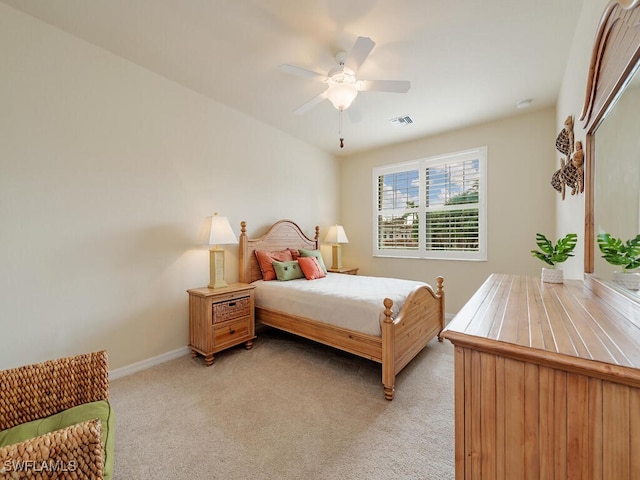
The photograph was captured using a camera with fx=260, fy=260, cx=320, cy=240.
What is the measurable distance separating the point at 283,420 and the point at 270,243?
2.21m

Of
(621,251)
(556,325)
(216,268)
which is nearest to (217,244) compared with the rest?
(216,268)

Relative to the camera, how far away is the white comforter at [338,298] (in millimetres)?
2209

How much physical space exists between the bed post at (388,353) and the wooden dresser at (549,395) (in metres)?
1.06

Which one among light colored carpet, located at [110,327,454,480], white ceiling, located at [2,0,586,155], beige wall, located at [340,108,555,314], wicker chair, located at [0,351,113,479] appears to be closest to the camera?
wicker chair, located at [0,351,113,479]

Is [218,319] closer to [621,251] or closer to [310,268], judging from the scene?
[310,268]

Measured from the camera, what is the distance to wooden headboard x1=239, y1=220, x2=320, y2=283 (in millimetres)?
3262

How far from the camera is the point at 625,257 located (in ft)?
3.82

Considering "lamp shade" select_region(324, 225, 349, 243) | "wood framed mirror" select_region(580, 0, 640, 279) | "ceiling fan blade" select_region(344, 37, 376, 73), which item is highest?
"ceiling fan blade" select_region(344, 37, 376, 73)

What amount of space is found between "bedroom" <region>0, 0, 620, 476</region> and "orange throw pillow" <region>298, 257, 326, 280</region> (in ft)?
2.51

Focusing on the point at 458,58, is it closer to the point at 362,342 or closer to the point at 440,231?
the point at 440,231

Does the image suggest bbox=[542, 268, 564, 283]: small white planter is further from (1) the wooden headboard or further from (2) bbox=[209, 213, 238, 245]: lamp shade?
(1) the wooden headboard

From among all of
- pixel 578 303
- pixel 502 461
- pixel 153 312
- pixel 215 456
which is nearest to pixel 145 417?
pixel 215 456

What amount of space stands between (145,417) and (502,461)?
6.94 ft

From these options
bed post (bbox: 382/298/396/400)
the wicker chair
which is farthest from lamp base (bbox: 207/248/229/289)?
bed post (bbox: 382/298/396/400)
